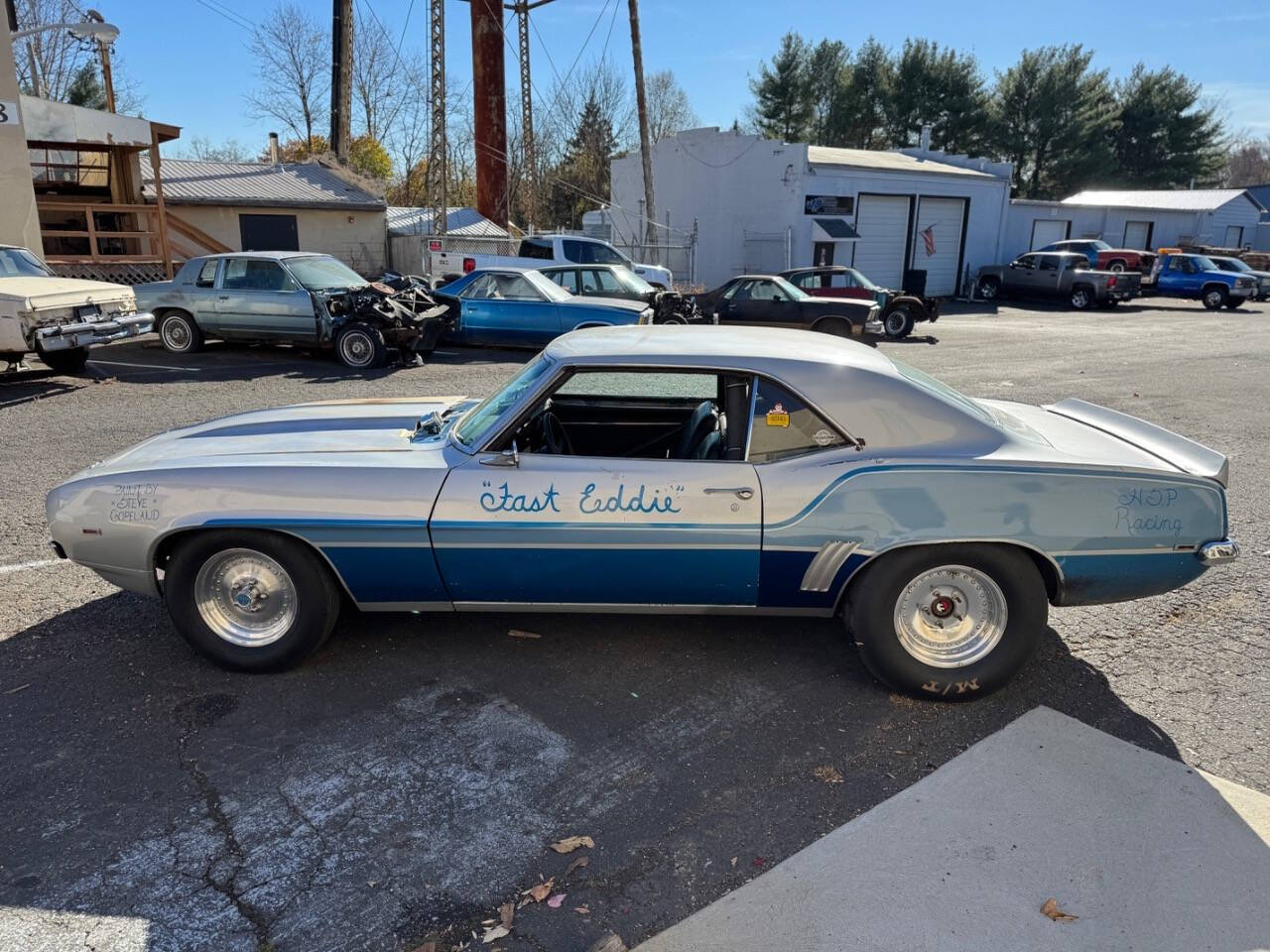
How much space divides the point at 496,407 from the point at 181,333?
11.6 metres

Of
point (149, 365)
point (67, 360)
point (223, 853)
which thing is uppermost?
point (67, 360)

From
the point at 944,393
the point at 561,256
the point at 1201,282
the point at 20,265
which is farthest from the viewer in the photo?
the point at 1201,282

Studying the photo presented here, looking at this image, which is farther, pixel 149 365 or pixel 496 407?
pixel 149 365

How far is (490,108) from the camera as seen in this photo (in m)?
30.4

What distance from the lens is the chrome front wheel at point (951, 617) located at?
355 centimetres

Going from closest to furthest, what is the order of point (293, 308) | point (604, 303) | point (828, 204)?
point (293, 308) < point (604, 303) < point (828, 204)

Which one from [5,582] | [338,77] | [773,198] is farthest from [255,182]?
[5,582]

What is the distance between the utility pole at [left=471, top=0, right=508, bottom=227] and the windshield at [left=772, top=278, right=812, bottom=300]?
17.3 metres

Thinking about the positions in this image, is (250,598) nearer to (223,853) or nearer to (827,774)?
(223,853)

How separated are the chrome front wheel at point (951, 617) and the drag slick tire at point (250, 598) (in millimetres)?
2426

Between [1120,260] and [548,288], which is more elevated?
[1120,260]

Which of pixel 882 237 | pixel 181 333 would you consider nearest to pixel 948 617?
pixel 181 333

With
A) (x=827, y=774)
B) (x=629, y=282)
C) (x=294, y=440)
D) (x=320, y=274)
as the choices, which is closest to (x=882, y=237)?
(x=629, y=282)

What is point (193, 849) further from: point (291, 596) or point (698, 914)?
point (698, 914)
